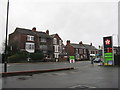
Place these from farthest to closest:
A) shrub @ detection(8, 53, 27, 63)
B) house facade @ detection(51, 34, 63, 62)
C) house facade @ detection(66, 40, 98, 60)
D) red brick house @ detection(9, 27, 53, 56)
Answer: house facade @ detection(66, 40, 98, 60) < house facade @ detection(51, 34, 63, 62) < red brick house @ detection(9, 27, 53, 56) < shrub @ detection(8, 53, 27, 63)

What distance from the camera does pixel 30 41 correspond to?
1748 inches

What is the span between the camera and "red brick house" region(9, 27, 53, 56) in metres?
42.2

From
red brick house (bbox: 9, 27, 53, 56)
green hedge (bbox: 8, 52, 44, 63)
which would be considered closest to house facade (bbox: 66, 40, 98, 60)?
red brick house (bbox: 9, 27, 53, 56)

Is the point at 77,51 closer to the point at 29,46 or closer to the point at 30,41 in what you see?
the point at 30,41

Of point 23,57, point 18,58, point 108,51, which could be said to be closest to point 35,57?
point 23,57

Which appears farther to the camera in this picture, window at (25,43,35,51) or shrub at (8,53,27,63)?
window at (25,43,35,51)

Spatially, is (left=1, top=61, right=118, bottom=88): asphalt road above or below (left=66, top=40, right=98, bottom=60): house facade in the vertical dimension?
below

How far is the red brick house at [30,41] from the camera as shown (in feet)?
138

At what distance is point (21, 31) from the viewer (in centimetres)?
4353

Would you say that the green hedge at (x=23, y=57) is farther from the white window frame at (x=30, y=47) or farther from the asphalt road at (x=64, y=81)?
the asphalt road at (x=64, y=81)

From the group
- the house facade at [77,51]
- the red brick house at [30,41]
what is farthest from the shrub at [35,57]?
the house facade at [77,51]

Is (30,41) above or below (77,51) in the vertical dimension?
above

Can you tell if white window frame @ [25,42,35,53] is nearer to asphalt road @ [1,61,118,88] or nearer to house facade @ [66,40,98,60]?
house facade @ [66,40,98,60]

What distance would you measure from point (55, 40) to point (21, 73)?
132 ft
